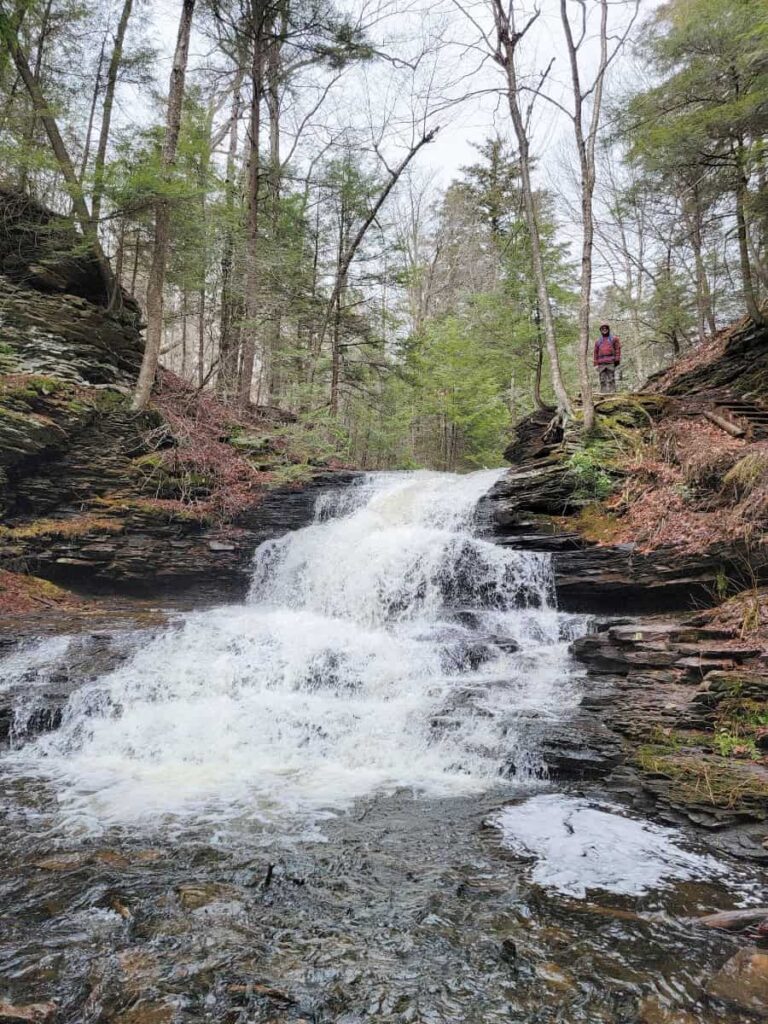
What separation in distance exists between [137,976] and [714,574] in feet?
23.2

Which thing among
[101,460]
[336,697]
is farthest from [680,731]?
[101,460]

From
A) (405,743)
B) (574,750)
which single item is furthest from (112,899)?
(574,750)

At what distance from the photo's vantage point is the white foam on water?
3.46m

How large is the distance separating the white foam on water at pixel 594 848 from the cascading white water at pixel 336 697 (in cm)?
68

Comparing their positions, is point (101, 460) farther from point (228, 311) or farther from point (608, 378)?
point (608, 378)

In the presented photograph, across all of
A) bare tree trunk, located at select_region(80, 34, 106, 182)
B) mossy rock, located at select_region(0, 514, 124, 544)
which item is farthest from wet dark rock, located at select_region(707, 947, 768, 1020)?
bare tree trunk, located at select_region(80, 34, 106, 182)

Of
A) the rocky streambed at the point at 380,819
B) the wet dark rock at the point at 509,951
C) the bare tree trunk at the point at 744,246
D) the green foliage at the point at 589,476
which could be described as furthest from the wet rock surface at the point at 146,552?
the bare tree trunk at the point at 744,246

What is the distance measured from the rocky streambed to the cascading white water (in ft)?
0.11

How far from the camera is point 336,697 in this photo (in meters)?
6.52

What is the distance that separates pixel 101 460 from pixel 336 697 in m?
7.15

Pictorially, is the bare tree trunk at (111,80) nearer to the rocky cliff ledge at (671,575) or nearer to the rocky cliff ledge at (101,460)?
the rocky cliff ledge at (101,460)

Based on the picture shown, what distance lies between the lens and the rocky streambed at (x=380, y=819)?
101 inches

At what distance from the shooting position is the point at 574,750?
501 centimetres

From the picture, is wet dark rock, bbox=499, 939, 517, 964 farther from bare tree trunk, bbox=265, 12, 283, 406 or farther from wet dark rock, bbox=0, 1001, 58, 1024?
bare tree trunk, bbox=265, 12, 283, 406
